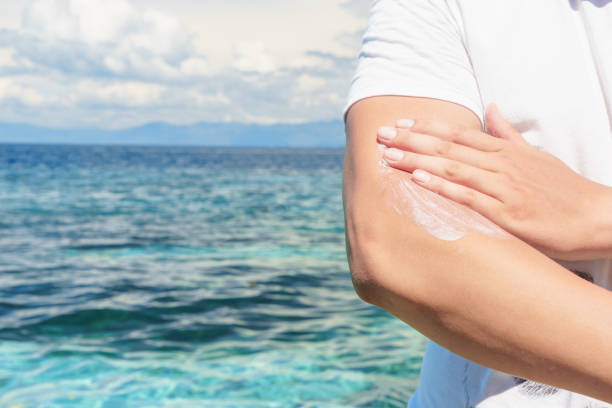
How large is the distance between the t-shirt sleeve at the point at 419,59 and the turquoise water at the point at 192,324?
5999 millimetres

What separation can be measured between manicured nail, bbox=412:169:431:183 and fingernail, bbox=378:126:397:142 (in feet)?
0.31

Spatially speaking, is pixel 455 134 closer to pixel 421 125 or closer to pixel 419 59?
pixel 421 125

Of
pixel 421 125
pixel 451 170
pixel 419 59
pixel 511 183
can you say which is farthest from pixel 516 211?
pixel 419 59

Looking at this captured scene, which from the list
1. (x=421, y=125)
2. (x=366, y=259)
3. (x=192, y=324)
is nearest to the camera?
(x=366, y=259)

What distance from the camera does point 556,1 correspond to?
1.30m

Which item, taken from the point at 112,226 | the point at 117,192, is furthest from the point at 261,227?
the point at 117,192

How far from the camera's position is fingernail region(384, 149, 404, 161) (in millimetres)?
1268

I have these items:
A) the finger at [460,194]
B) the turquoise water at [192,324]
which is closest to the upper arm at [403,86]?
the finger at [460,194]

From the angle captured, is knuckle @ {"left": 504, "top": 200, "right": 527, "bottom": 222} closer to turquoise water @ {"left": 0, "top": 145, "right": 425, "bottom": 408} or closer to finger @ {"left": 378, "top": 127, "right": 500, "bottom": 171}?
finger @ {"left": 378, "top": 127, "right": 500, "bottom": 171}

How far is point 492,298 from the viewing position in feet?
3.59

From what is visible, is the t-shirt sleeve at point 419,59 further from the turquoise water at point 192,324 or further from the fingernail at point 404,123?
the turquoise water at point 192,324

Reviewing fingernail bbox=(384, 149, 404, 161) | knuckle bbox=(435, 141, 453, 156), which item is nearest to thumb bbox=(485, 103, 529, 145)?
knuckle bbox=(435, 141, 453, 156)

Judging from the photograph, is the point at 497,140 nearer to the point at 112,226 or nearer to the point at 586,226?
the point at 586,226

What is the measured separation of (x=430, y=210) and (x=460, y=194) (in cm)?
8
